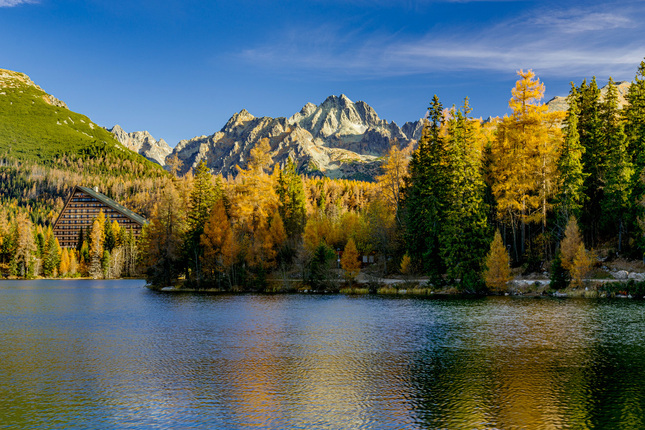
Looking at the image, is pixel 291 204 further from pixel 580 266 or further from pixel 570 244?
pixel 580 266

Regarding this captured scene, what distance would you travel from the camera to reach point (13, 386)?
74.8ft

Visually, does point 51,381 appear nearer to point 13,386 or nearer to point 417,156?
point 13,386

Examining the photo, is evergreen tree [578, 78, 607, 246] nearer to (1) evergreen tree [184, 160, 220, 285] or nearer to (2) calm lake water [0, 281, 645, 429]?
(2) calm lake water [0, 281, 645, 429]

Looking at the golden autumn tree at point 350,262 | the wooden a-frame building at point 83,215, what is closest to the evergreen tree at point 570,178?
the golden autumn tree at point 350,262

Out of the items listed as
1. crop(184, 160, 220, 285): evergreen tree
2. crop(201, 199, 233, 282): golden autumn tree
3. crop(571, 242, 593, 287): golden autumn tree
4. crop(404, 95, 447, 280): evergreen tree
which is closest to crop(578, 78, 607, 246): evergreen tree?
crop(571, 242, 593, 287): golden autumn tree

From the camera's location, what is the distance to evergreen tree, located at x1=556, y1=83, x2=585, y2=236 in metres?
60.0

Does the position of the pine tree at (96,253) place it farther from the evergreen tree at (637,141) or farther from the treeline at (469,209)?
the evergreen tree at (637,141)

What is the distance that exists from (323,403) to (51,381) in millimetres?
13988

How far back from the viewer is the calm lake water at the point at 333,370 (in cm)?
1825

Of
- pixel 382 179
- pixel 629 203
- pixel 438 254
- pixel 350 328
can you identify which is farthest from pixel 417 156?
pixel 350 328

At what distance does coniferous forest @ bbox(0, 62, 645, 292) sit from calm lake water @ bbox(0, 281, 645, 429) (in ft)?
53.3

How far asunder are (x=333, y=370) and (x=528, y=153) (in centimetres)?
4809

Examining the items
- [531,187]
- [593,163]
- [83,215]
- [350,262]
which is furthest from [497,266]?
[83,215]

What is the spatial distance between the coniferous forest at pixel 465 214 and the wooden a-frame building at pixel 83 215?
104 meters
